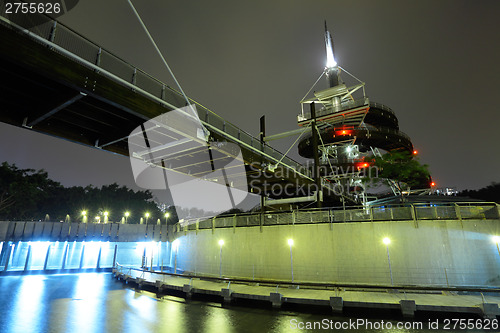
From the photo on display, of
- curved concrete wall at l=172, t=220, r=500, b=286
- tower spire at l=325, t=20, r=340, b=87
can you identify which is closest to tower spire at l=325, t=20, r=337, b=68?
tower spire at l=325, t=20, r=340, b=87

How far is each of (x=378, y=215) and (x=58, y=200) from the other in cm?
7490

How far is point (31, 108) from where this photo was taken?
41.5 ft

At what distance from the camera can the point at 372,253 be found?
59.5ft

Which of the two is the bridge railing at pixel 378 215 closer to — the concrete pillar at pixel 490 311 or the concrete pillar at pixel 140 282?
the concrete pillar at pixel 490 311

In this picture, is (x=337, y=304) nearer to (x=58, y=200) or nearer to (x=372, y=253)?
(x=372, y=253)

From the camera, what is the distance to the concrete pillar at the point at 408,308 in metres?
11.3

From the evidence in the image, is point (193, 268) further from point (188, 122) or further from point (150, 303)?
point (188, 122)

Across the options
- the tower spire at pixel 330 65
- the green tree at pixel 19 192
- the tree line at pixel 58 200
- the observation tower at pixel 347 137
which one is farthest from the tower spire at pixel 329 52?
the green tree at pixel 19 192

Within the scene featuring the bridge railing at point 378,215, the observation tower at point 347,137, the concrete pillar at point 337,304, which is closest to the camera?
the concrete pillar at point 337,304

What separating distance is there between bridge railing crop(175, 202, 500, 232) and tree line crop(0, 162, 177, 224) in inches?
1276

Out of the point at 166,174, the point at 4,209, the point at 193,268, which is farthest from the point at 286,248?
the point at 4,209

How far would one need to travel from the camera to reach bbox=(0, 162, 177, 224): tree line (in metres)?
50.3

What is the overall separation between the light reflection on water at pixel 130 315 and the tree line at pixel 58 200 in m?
30.4

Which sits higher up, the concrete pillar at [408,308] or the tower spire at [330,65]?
the tower spire at [330,65]
